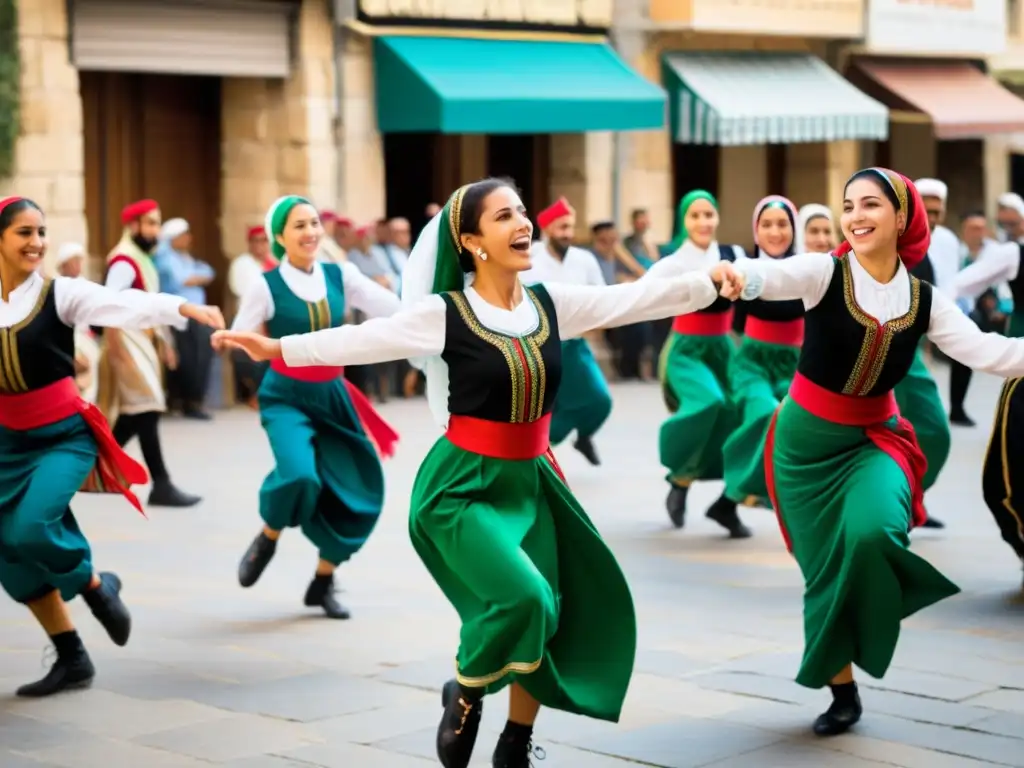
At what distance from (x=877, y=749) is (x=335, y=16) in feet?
44.8

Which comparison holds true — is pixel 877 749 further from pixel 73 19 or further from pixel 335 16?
pixel 335 16

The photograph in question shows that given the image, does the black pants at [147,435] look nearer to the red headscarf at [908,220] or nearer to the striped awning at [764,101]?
the red headscarf at [908,220]

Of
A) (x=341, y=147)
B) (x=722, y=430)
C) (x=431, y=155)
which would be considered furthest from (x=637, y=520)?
(x=431, y=155)

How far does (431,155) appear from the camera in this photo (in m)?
21.2

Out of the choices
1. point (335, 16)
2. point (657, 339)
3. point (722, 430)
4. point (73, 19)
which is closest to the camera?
point (722, 430)

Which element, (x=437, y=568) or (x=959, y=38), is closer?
(x=437, y=568)

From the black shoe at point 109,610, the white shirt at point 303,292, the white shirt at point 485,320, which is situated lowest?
the black shoe at point 109,610

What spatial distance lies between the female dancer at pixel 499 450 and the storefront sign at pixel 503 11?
13.3 metres

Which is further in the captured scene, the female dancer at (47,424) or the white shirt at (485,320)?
the female dancer at (47,424)

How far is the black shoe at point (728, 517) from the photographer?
10.2 m

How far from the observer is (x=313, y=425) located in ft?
27.4

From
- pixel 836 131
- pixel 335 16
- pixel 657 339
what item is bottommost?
pixel 657 339

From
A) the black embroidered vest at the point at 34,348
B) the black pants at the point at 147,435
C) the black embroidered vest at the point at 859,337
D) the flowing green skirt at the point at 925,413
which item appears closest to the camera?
the black embroidered vest at the point at 859,337

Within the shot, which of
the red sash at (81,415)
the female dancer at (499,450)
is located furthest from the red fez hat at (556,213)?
the female dancer at (499,450)
